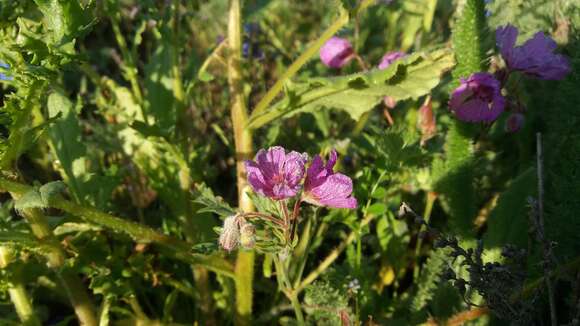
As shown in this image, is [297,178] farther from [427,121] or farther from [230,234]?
[427,121]

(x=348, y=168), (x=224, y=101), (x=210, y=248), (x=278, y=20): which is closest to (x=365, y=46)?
(x=278, y=20)

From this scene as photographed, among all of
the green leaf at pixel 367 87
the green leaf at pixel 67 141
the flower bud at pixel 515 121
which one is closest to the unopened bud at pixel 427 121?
the flower bud at pixel 515 121

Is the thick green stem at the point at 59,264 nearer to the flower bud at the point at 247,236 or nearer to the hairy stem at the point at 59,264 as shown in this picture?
the hairy stem at the point at 59,264

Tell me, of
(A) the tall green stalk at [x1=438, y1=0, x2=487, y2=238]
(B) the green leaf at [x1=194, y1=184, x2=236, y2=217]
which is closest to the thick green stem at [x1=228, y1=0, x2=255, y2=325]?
(B) the green leaf at [x1=194, y1=184, x2=236, y2=217]

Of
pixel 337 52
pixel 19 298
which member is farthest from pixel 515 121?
→ pixel 19 298

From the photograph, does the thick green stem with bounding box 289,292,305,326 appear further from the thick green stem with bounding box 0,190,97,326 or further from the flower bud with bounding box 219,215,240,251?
the thick green stem with bounding box 0,190,97,326

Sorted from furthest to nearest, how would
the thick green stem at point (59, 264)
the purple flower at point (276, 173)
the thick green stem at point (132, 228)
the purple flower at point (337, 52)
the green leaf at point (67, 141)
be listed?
the purple flower at point (337, 52)
the green leaf at point (67, 141)
the thick green stem at point (59, 264)
the thick green stem at point (132, 228)
the purple flower at point (276, 173)
